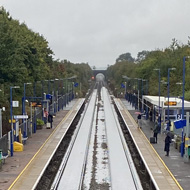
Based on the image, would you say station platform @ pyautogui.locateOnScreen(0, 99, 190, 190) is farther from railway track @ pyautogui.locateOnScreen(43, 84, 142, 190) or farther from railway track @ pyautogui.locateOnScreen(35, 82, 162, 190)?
railway track @ pyautogui.locateOnScreen(43, 84, 142, 190)

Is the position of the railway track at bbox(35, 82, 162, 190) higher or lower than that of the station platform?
lower

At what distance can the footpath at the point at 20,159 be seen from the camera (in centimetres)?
2103

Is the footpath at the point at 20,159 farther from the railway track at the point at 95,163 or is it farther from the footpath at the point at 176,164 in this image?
the footpath at the point at 176,164

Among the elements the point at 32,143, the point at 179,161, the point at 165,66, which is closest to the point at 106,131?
the point at 32,143

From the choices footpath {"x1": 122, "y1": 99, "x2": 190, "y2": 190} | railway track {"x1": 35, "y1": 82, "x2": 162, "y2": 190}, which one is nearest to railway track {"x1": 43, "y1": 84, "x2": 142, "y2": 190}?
railway track {"x1": 35, "y1": 82, "x2": 162, "y2": 190}

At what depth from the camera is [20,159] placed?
85.2 feet

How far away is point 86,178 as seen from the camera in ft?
76.9

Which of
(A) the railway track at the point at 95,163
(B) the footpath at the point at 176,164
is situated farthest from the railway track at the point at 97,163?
(B) the footpath at the point at 176,164

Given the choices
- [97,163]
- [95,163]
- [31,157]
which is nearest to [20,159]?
[31,157]

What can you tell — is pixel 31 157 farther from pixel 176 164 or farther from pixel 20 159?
pixel 176 164

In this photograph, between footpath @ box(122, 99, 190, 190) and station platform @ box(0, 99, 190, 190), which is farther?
station platform @ box(0, 99, 190, 190)

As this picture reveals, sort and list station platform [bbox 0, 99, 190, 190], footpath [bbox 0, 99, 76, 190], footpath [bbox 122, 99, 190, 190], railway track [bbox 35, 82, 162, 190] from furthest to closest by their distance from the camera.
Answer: railway track [bbox 35, 82, 162, 190]
footpath [bbox 0, 99, 76, 190]
station platform [bbox 0, 99, 190, 190]
footpath [bbox 122, 99, 190, 190]

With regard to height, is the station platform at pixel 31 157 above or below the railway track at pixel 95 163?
above

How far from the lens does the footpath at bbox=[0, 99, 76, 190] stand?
2103cm
